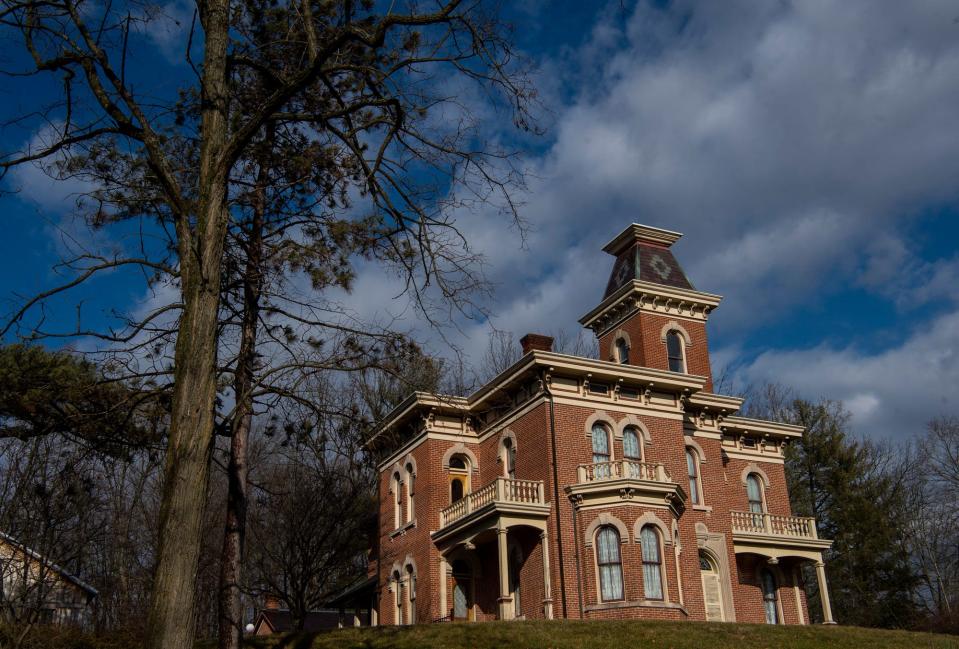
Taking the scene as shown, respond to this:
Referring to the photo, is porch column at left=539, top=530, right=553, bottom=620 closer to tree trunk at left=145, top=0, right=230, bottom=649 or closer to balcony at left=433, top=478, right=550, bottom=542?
balcony at left=433, top=478, right=550, bottom=542

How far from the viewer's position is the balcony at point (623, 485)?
2462 centimetres

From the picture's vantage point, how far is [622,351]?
31.7 m

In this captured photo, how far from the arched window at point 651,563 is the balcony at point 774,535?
6252 mm

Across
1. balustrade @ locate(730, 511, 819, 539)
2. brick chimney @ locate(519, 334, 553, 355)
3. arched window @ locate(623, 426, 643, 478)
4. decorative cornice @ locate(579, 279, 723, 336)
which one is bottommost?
balustrade @ locate(730, 511, 819, 539)

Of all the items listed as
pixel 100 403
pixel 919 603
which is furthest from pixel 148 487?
pixel 919 603

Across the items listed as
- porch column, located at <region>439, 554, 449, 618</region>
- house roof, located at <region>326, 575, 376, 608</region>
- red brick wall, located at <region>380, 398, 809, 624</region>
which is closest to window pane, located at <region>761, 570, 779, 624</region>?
red brick wall, located at <region>380, 398, 809, 624</region>

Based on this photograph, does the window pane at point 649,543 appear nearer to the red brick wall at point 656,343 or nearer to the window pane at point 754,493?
the red brick wall at point 656,343

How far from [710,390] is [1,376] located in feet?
80.6

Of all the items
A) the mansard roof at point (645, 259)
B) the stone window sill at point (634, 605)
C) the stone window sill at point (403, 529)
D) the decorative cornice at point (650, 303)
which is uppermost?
the mansard roof at point (645, 259)

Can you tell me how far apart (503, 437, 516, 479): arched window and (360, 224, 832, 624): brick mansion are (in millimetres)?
53

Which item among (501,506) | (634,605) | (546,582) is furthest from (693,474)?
(501,506)

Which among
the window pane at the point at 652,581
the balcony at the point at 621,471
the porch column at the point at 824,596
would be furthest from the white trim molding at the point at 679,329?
the window pane at the point at 652,581

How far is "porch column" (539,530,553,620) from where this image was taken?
24.2 m

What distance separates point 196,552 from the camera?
281 inches
